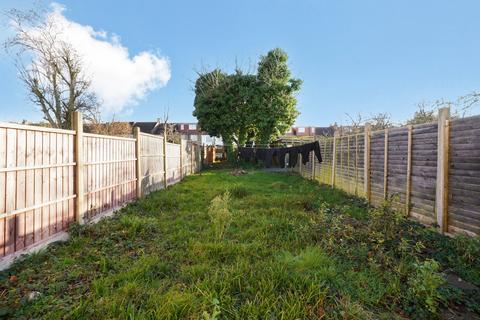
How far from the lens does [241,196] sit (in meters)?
7.14

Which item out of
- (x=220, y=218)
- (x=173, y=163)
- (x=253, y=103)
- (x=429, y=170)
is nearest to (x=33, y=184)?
(x=220, y=218)

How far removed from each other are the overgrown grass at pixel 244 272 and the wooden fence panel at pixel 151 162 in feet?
8.42

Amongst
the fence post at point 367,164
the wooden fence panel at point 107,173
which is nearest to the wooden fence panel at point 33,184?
the wooden fence panel at point 107,173

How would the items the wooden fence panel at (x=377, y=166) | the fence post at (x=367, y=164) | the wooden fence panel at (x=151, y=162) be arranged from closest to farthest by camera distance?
the wooden fence panel at (x=377, y=166) → the fence post at (x=367, y=164) → the wooden fence panel at (x=151, y=162)

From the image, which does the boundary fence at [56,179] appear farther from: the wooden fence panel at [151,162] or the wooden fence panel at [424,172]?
the wooden fence panel at [424,172]

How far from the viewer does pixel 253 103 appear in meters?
18.5

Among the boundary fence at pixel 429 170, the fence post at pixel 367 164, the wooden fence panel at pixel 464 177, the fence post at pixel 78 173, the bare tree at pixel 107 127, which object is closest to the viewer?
the wooden fence panel at pixel 464 177

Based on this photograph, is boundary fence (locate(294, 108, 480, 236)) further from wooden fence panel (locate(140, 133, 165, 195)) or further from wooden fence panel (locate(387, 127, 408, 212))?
wooden fence panel (locate(140, 133, 165, 195))

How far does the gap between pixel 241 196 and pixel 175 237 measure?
3.49m

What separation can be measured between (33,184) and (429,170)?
5.78 m

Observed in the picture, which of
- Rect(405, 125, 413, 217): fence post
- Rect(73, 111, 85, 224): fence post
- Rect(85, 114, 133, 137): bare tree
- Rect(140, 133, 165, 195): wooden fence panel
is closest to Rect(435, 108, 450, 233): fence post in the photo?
Rect(405, 125, 413, 217): fence post

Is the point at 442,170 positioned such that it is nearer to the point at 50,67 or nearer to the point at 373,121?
the point at 373,121

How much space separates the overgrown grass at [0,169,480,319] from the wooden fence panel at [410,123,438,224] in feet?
1.15

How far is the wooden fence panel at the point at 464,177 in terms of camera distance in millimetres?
3285
